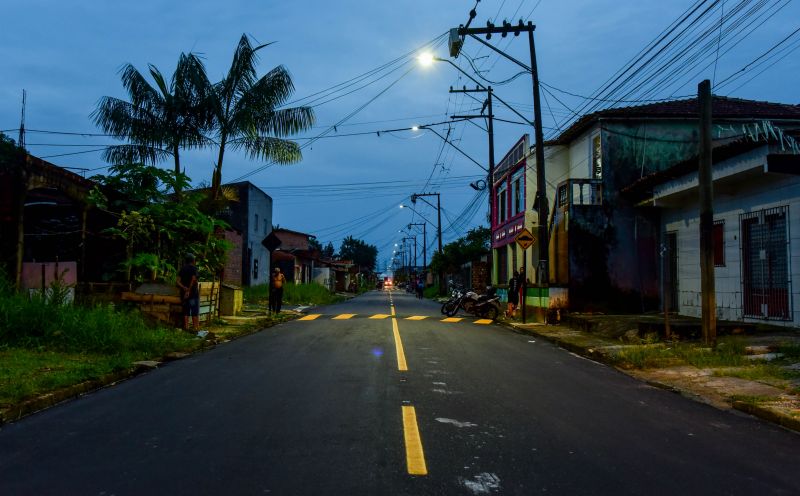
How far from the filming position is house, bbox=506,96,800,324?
66.3 feet

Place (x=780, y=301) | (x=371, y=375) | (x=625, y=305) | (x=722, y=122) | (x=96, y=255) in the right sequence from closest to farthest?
(x=371, y=375) → (x=780, y=301) → (x=96, y=255) → (x=625, y=305) → (x=722, y=122)

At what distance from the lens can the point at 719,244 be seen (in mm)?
16219

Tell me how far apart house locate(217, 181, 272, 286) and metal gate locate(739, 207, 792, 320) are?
83.4 ft

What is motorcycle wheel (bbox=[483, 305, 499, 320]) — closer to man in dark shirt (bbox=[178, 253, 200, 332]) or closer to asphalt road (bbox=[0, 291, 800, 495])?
man in dark shirt (bbox=[178, 253, 200, 332])

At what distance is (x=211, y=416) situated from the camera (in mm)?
5973

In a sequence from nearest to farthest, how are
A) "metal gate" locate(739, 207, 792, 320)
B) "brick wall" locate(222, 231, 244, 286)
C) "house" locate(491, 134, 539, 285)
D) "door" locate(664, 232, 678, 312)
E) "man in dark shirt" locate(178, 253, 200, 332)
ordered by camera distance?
"metal gate" locate(739, 207, 792, 320)
"man in dark shirt" locate(178, 253, 200, 332)
"door" locate(664, 232, 678, 312)
"house" locate(491, 134, 539, 285)
"brick wall" locate(222, 231, 244, 286)

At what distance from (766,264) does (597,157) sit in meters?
9.27

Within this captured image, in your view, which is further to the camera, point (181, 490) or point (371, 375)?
point (371, 375)

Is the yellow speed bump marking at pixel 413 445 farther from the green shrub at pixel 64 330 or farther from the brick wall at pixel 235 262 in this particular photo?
the brick wall at pixel 235 262

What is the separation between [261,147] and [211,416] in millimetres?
15011

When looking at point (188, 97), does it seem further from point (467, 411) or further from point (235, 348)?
point (467, 411)

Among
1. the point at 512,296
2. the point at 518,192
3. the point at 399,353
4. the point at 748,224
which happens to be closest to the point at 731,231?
the point at 748,224

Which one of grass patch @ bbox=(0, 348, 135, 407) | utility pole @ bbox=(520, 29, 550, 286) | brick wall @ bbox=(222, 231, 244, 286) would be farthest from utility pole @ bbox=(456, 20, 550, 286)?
brick wall @ bbox=(222, 231, 244, 286)

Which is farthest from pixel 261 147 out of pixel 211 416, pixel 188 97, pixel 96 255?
pixel 211 416
